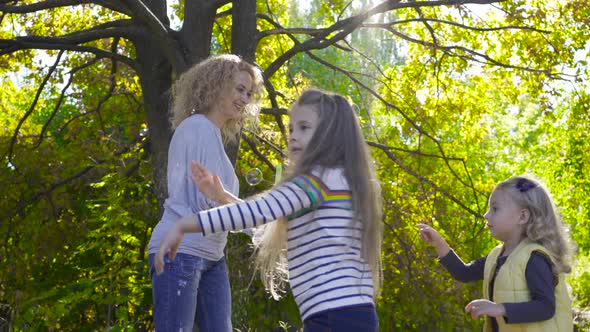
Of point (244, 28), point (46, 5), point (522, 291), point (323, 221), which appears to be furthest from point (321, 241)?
point (46, 5)

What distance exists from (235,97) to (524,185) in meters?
1.41

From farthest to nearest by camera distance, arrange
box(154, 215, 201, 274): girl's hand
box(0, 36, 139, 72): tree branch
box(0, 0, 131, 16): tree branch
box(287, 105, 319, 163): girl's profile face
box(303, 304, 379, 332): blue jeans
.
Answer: box(0, 36, 139, 72): tree branch → box(0, 0, 131, 16): tree branch → box(287, 105, 319, 163): girl's profile face → box(303, 304, 379, 332): blue jeans → box(154, 215, 201, 274): girl's hand

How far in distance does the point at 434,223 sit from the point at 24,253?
17.0 feet

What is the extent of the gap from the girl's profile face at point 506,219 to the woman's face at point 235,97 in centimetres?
126

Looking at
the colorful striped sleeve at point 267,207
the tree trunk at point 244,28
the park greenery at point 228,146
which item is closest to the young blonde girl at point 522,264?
the colorful striped sleeve at point 267,207

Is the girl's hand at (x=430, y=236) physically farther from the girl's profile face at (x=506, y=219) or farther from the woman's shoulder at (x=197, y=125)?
the woman's shoulder at (x=197, y=125)

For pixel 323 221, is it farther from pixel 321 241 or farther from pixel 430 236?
pixel 430 236

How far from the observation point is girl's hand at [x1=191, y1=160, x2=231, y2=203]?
346cm

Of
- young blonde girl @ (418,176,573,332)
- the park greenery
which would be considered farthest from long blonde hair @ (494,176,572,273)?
the park greenery

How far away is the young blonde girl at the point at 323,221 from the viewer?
2996 mm

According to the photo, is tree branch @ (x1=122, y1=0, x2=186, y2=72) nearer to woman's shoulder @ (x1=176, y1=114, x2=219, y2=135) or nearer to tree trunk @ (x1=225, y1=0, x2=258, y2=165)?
tree trunk @ (x1=225, y1=0, x2=258, y2=165)

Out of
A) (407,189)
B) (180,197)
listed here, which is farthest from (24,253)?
(180,197)

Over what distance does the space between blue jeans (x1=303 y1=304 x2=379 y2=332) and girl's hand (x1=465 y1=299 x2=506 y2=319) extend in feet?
2.85

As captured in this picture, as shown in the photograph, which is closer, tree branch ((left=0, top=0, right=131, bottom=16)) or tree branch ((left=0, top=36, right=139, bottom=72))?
tree branch ((left=0, top=0, right=131, bottom=16))
